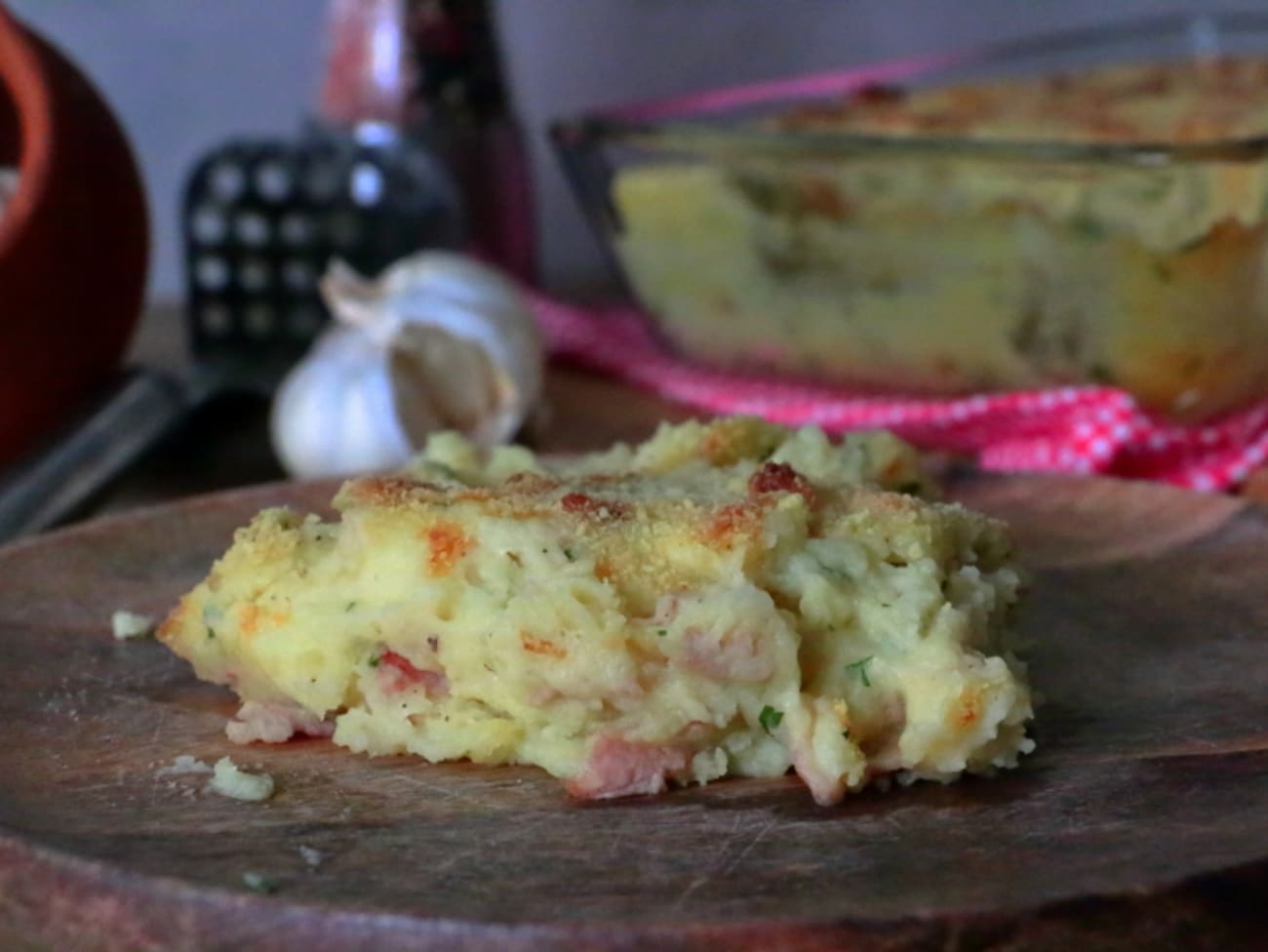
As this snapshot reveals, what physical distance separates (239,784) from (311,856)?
12cm

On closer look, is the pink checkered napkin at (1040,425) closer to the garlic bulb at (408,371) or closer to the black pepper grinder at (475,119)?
the garlic bulb at (408,371)

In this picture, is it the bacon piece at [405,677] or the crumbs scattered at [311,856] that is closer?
the crumbs scattered at [311,856]

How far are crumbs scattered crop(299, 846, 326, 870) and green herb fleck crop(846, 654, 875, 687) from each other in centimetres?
33

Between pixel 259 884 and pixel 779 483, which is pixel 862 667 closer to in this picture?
pixel 779 483

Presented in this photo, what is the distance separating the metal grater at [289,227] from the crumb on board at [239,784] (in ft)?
5.26

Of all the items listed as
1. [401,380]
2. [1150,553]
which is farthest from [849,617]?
[401,380]

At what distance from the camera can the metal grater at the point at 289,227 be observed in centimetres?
256

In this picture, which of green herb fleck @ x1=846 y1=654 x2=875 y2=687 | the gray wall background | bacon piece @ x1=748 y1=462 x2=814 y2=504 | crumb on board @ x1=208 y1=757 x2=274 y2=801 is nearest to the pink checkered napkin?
bacon piece @ x1=748 y1=462 x2=814 y2=504

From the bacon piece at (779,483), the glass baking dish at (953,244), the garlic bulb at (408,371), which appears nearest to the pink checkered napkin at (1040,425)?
the glass baking dish at (953,244)

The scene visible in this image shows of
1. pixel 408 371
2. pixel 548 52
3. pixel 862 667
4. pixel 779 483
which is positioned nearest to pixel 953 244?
pixel 408 371

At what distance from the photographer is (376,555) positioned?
1.08 m

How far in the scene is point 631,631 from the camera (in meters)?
1.00

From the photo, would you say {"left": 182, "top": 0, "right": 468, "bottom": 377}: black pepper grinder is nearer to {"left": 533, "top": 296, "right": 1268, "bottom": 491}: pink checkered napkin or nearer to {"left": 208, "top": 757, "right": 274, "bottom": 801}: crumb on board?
{"left": 533, "top": 296, "right": 1268, "bottom": 491}: pink checkered napkin

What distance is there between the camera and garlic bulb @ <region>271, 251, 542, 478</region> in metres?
1.94
